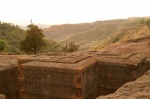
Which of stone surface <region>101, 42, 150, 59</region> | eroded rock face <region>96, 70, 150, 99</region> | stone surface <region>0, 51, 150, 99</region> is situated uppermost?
eroded rock face <region>96, 70, 150, 99</region>

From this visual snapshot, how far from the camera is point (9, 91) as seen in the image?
770 cm

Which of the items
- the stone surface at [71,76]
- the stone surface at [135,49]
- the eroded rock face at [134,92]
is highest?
the eroded rock face at [134,92]

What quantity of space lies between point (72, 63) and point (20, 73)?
5.46ft

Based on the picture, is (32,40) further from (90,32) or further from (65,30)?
(65,30)

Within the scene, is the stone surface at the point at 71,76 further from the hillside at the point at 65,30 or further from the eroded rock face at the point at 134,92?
the hillside at the point at 65,30

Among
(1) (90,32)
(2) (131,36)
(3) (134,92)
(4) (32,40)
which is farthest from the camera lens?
(1) (90,32)

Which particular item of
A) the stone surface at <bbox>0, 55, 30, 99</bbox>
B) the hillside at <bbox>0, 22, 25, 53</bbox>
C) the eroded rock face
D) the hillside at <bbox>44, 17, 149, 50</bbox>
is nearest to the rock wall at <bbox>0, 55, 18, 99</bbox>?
the stone surface at <bbox>0, 55, 30, 99</bbox>

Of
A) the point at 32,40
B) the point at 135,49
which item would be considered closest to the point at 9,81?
the point at 135,49

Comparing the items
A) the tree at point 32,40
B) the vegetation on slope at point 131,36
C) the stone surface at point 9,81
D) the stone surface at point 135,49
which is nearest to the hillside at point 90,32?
the vegetation on slope at point 131,36

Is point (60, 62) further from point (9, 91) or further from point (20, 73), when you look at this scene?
point (9, 91)

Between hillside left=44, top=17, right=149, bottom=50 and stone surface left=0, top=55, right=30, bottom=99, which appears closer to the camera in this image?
stone surface left=0, top=55, right=30, bottom=99

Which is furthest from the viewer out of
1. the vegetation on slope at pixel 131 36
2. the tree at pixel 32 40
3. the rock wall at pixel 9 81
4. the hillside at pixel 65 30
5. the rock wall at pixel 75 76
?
the hillside at pixel 65 30

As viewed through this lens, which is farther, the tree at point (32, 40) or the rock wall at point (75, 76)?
the tree at point (32, 40)

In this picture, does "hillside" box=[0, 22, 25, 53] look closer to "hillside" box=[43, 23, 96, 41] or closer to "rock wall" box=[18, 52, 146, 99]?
"rock wall" box=[18, 52, 146, 99]
